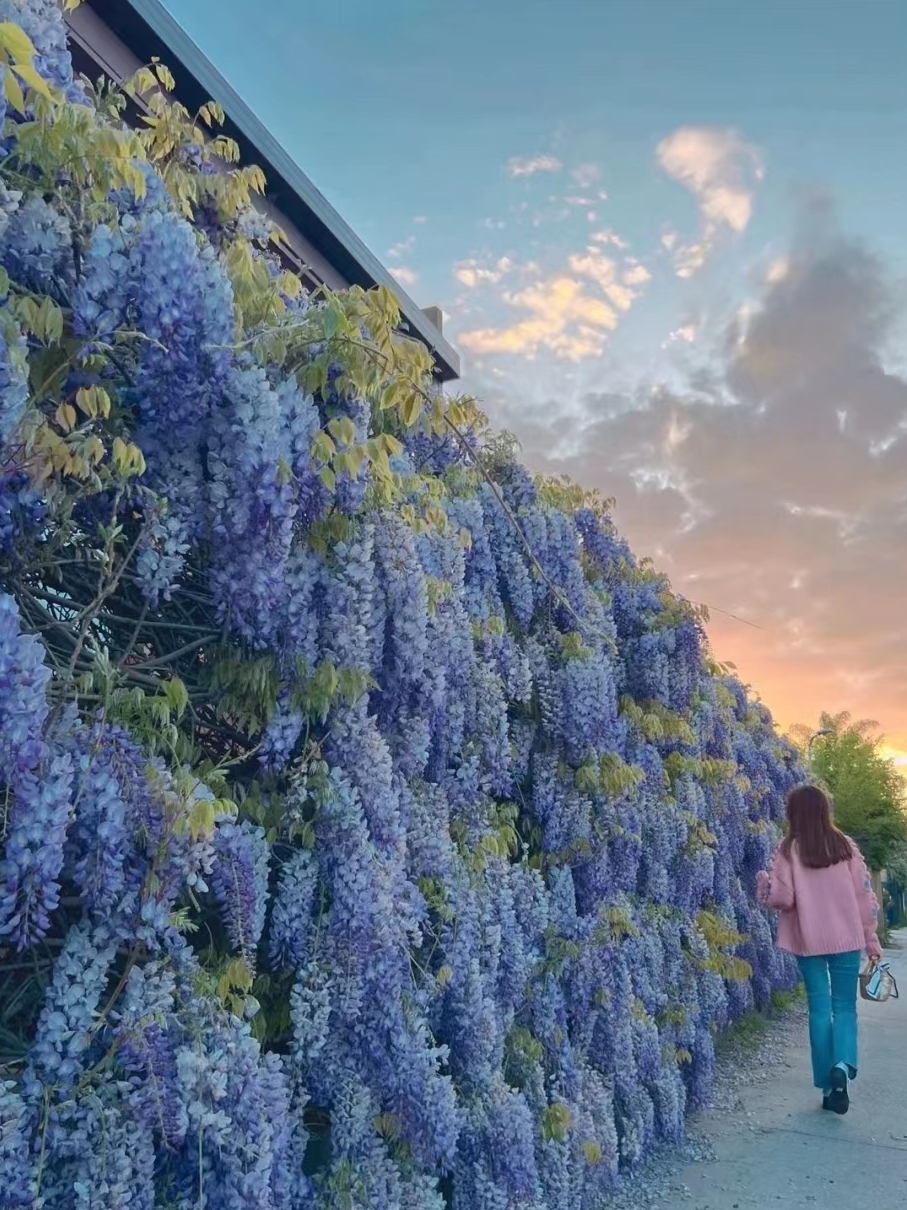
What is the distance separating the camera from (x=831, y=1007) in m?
5.21

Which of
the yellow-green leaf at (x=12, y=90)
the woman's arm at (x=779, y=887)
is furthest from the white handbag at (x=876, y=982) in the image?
the yellow-green leaf at (x=12, y=90)

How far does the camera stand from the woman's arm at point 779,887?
548 cm

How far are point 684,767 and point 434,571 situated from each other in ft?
10.7

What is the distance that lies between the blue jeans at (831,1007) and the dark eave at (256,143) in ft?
13.2

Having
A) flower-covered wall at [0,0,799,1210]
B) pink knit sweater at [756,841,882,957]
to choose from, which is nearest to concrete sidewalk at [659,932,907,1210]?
flower-covered wall at [0,0,799,1210]

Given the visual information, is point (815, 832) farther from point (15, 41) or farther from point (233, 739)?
point (15, 41)

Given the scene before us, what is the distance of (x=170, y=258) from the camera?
194 cm

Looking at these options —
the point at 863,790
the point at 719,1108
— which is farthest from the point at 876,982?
the point at 863,790

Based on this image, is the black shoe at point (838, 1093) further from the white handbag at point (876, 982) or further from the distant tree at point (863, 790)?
the distant tree at point (863, 790)

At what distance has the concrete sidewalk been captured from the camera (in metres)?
3.82

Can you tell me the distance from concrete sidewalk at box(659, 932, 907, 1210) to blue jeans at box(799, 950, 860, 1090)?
10.2 inches

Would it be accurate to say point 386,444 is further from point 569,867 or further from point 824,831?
point 824,831

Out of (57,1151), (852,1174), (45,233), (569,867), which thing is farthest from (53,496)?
(852,1174)

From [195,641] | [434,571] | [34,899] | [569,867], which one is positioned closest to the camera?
[34,899]
